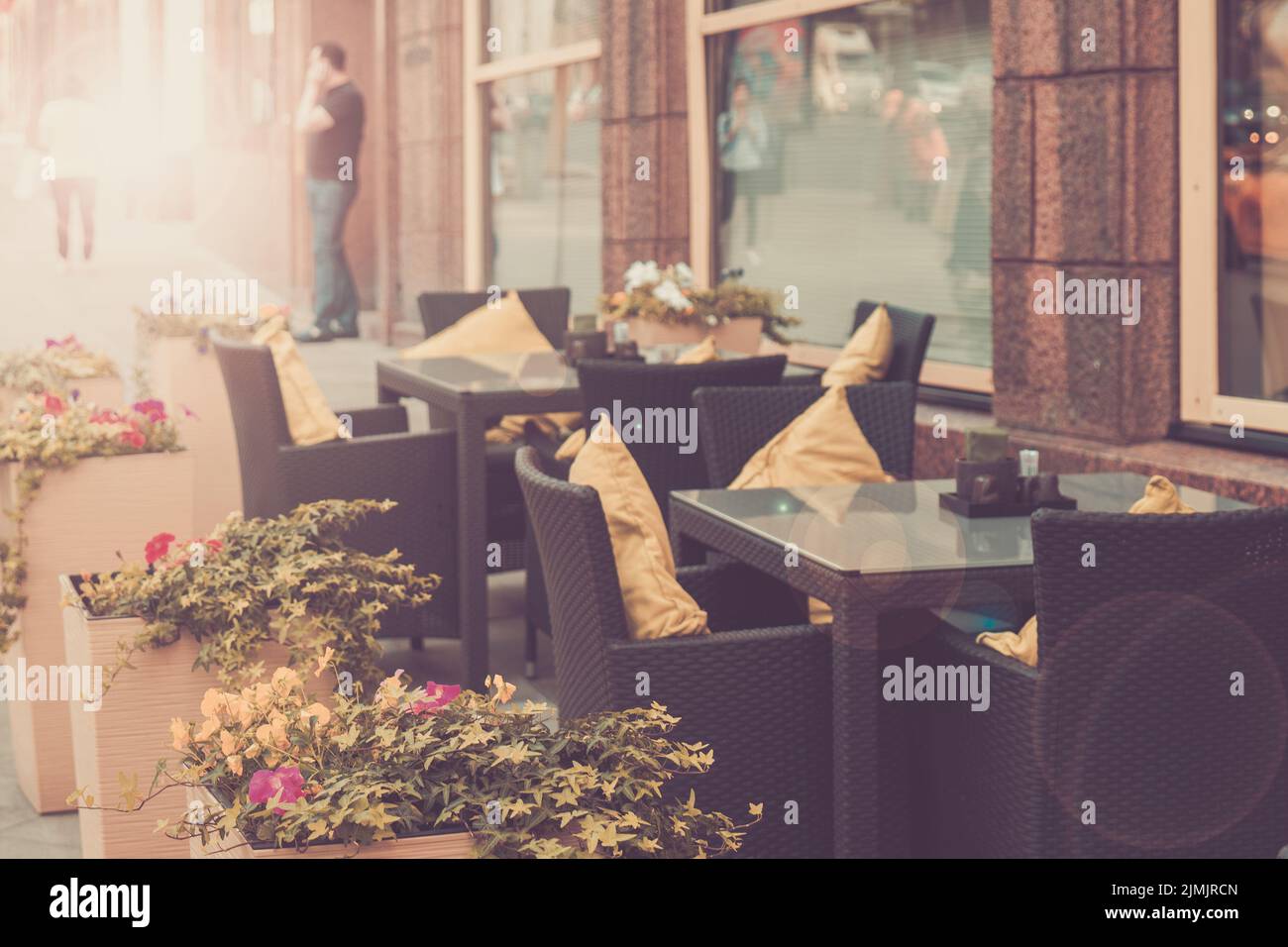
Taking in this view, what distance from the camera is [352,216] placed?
16.2 metres

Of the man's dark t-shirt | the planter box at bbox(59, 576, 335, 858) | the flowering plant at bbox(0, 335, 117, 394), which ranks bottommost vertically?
the planter box at bbox(59, 576, 335, 858)

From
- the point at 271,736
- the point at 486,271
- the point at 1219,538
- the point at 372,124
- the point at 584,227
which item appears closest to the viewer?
the point at 271,736

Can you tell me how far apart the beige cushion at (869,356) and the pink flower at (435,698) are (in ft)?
13.2

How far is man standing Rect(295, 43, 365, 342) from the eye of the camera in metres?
13.9

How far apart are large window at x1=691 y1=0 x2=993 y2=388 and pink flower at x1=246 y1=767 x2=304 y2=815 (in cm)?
561

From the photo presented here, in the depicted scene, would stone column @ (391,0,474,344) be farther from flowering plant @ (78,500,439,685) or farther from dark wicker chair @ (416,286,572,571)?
flowering plant @ (78,500,439,685)

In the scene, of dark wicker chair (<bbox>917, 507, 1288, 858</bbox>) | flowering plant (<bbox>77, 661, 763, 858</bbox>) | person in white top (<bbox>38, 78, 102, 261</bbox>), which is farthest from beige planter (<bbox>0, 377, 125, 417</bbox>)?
person in white top (<bbox>38, 78, 102, 261</bbox>)

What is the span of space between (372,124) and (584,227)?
18.4ft

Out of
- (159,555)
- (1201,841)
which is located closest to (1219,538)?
(1201,841)

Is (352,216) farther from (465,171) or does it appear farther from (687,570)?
(687,570)

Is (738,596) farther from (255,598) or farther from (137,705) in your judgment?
(137,705)

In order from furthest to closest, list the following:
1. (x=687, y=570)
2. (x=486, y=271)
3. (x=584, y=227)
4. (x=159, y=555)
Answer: (x=486, y=271)
(x=584, y=227)
(x=687, y=570)
(x=159, y=555)

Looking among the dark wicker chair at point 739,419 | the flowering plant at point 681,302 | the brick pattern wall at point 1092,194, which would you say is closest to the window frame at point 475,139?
the flowering plant at point 681,302

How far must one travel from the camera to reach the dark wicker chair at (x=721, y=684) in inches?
121
